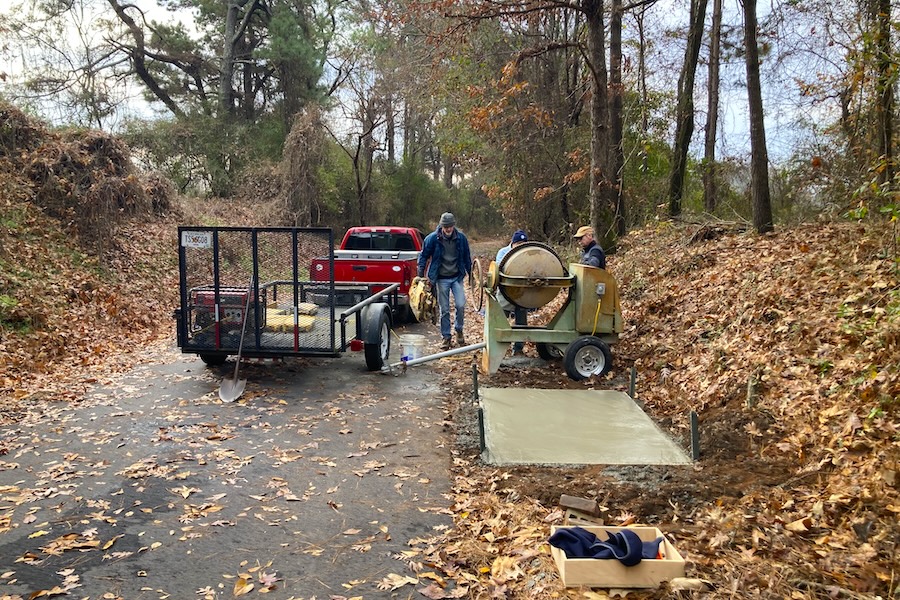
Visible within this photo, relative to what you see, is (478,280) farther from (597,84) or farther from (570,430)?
(597,84)

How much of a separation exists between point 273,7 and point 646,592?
3082 cm

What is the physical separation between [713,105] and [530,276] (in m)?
11.9

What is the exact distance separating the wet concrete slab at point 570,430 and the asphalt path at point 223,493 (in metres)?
0.61

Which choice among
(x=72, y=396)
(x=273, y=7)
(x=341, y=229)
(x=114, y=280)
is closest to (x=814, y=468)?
(x=72, y=396)

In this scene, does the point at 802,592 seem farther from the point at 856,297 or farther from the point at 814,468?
the point at 856,297

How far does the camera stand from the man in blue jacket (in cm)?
1020

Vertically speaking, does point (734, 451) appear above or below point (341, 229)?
below

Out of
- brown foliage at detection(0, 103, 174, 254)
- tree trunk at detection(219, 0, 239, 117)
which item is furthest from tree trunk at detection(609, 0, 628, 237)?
tree trunk at detection(219, 0, 239, 117)

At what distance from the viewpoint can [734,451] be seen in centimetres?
564

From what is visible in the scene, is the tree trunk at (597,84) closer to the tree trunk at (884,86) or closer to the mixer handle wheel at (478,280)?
the mixer handle wheel at (478,280)

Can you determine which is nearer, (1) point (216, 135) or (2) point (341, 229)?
(1) point (216, 135)

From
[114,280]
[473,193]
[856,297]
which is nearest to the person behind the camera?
[856,297]

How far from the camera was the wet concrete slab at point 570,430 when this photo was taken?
19.0 ft

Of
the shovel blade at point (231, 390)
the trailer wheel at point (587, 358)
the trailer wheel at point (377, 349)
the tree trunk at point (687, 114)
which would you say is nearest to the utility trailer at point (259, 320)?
the trailer wheel at point (377, 349)
